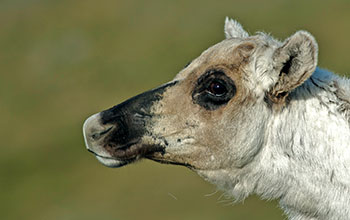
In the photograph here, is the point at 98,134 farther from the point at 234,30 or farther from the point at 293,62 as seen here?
the point at 234,30

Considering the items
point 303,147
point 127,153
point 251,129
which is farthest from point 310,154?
point 127,153

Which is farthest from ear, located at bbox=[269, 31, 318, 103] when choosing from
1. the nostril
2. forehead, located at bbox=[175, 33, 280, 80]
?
the nostril

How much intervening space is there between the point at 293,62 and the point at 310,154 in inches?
37.9

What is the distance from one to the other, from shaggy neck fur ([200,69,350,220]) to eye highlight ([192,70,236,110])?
545 millimetres

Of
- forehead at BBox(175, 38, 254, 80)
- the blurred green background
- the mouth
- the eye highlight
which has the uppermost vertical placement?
forehead at BBox(175, 38, 254, 80)

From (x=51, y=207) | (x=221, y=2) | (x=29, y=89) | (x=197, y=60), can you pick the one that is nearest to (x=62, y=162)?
(x=51, y=207)

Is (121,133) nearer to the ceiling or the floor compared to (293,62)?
nearer to the floor

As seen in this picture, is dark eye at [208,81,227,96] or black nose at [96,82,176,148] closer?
black nose at [96,82,176,148]

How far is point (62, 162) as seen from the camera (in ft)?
94.8

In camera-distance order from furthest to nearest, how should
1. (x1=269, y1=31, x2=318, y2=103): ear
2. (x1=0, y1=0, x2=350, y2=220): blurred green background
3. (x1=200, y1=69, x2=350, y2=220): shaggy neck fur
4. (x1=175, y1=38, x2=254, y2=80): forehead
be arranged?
1. (x1=0, y1=0, x2=350, y2=220): blurred green background
2. (x1=175, y1=38, x2=254, y2=80): forehead
3. (x1=200, y1=69, x2=350, y2=220): shaggy neck fur
4. (x1=269, y1=31, x2=318, y2=103): ear

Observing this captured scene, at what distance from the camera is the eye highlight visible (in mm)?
7129

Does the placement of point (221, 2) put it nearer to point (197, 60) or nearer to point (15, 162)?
point (15, 162)

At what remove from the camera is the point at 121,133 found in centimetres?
705

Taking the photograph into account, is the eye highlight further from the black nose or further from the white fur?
the black nose
